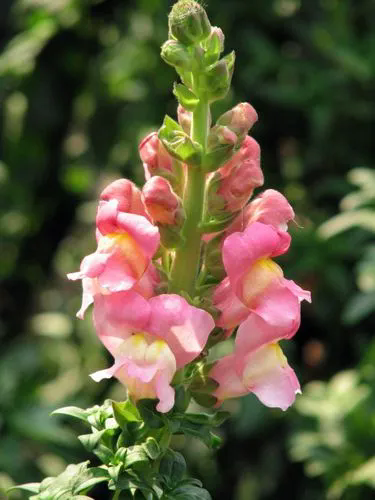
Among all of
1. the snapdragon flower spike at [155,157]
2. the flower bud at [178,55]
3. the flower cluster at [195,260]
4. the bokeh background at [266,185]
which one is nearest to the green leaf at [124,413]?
the flower cluster at [195,260]

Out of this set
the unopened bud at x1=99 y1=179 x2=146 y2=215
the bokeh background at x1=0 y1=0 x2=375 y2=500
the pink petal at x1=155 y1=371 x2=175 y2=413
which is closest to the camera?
the pink petal at x1=155 y1=371 x2=175 y2=413

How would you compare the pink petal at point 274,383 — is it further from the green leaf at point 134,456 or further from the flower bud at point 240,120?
the flower bud at point 240,120

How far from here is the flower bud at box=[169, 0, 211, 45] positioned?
1.24 metres

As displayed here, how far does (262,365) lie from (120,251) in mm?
192

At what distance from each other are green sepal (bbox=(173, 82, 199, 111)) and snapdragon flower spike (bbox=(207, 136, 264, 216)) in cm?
7

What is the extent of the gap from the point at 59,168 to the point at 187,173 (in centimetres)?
248

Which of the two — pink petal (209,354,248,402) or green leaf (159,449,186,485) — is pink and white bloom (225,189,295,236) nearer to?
pink petal (209,354,248,402)

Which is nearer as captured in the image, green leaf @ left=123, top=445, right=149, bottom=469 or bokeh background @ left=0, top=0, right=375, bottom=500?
green leaf @ left=123, top=445, right=149, bottom=469

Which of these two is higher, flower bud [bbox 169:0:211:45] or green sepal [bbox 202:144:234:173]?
flower bud [bbox 169:0:211:45]

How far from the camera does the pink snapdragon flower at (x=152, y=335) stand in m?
1.19

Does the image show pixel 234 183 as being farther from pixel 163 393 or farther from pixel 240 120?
pixel 163 393

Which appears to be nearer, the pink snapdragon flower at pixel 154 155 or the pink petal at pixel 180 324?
the pink petal at pixel 180 324

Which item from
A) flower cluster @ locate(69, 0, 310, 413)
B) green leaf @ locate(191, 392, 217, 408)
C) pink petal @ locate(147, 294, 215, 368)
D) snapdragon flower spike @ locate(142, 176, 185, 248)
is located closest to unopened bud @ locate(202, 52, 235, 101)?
flower cluster @ locate(69, 0, 310, 413)

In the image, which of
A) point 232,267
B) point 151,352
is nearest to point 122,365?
point 151,352
